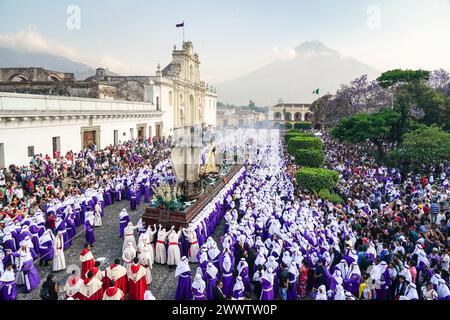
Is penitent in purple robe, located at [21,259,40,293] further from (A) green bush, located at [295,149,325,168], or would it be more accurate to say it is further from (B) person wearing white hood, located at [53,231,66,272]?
(A) green bush, located at [295,149,325,168]

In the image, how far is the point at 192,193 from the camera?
13.9m

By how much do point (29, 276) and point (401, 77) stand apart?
38.9 m

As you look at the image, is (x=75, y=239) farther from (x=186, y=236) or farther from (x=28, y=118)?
(x=28, y=118)

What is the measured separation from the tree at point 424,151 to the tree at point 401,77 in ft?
58.8

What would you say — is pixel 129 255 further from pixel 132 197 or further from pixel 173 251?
pixel 132 197

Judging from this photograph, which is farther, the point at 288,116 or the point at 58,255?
the point at 288,116

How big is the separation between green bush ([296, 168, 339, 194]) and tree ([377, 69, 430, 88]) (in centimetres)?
2469

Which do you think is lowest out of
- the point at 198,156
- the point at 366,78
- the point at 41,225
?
the point at 41,225

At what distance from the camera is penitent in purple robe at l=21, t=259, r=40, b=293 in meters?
8.11

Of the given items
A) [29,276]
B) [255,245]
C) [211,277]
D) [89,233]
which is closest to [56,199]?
[89,233]

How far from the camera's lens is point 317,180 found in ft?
54.2
